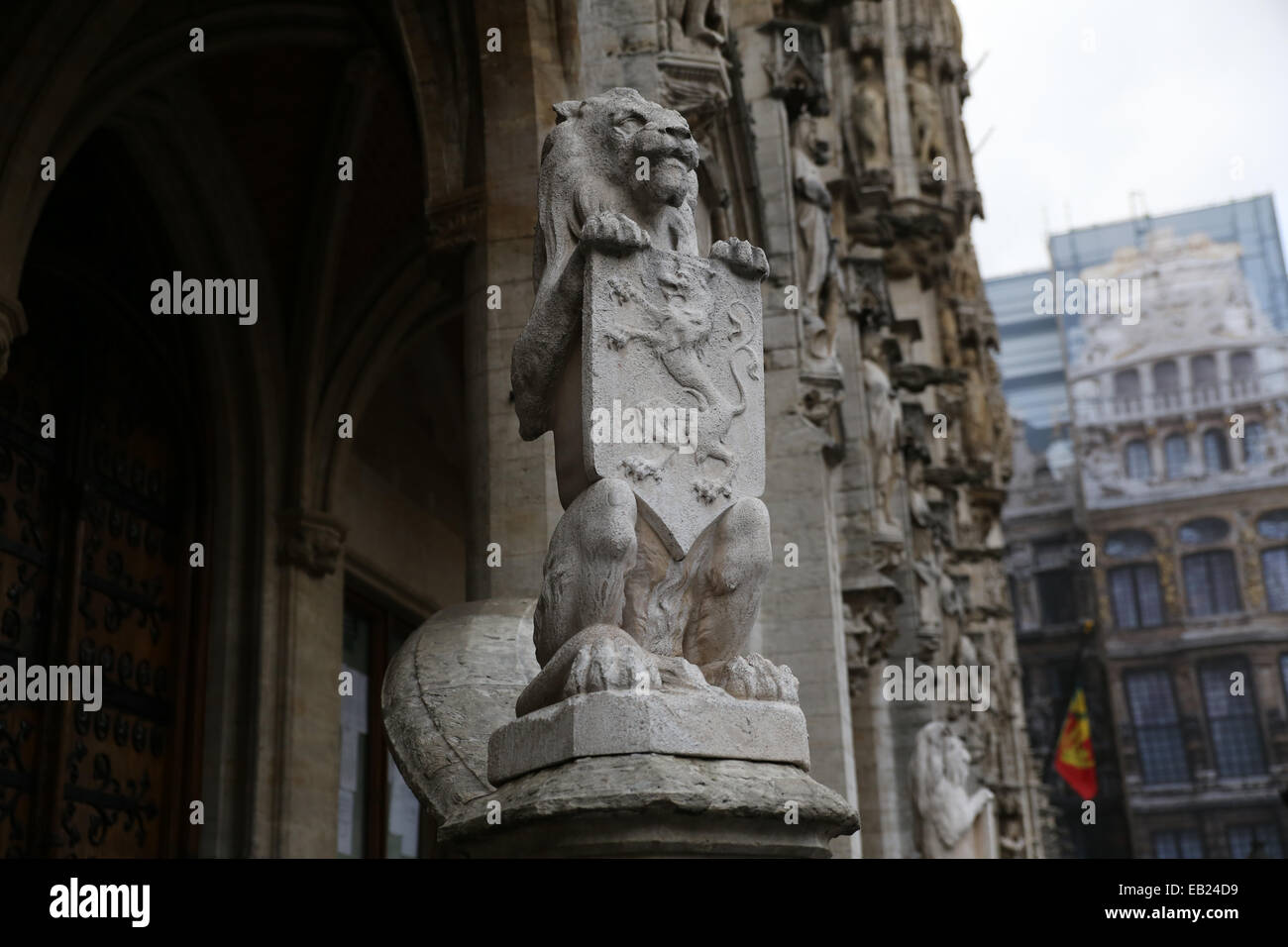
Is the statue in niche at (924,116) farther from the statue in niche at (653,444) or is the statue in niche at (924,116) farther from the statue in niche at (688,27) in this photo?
the statue in niche at (653,444)

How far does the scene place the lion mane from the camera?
4754 millimetres

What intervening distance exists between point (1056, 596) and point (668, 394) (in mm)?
45343

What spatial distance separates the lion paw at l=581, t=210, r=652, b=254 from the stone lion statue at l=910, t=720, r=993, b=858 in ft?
28.5

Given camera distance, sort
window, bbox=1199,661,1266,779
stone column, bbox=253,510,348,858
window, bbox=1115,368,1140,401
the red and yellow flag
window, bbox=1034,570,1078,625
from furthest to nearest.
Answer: window, bbox=1115,368,1140,401 → window, bbox=1034,570,1078,625 → window, bbox=1199,661,1266,779 → the red and yellow flag → stone column, bbox=253,510,348,858

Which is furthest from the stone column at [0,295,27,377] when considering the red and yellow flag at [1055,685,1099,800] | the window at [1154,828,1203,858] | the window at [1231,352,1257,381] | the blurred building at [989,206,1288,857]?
the window at [1231,352,1257,381]

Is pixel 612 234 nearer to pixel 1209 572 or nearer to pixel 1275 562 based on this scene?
pixel 1275 562

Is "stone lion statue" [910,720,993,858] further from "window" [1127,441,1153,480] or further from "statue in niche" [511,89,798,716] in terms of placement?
"window" [1127,441,1153,480]

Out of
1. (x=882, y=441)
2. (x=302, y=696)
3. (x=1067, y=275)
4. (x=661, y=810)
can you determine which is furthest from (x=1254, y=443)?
(x=661, y=810)

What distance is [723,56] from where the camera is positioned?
9656mm

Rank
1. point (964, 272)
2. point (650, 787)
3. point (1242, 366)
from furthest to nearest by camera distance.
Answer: point (1242, 366) → point (964, 272) → point (650, 787)

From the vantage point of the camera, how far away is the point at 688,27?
9.42 meters

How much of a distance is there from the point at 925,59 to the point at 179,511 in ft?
44.7
